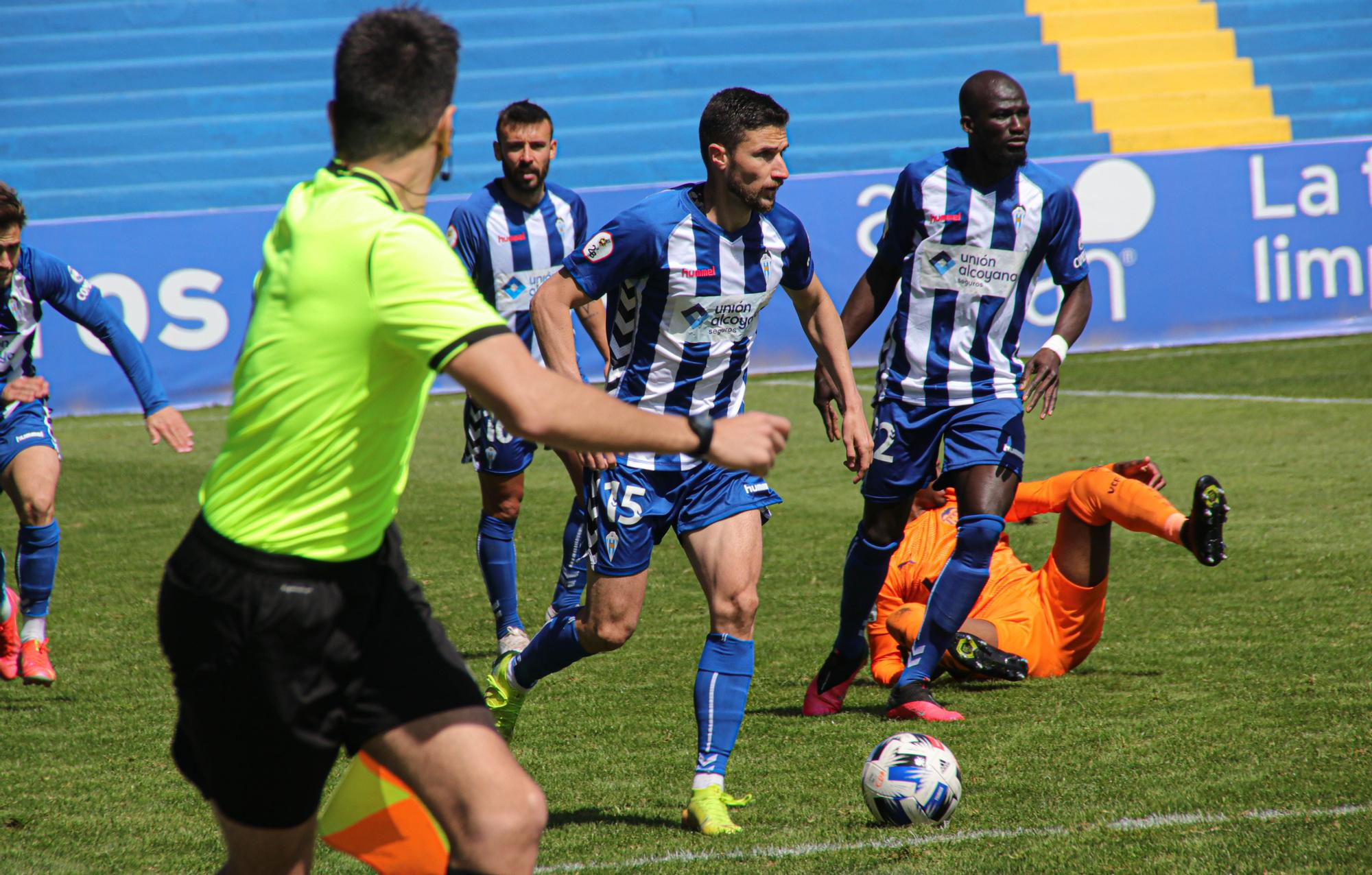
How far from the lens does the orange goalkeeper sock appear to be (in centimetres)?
576

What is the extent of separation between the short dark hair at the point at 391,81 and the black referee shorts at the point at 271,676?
75 cm

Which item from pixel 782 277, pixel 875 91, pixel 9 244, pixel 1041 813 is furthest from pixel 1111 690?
pixel 875 91

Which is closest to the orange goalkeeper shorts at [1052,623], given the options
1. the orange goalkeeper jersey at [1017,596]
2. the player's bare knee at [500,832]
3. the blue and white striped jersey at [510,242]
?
the orange goalkeeper jersey at [1017,596]

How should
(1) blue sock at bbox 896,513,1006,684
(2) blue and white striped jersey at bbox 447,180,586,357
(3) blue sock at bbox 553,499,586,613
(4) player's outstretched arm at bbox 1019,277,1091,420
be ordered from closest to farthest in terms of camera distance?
1. (1) blue sock at bbox 896,513,1006,684
2. (4) player's outstretched arm at bbox 1019,277,1091,420
3. (3) blue sock at bbox 553,499,586,613
4. (2) blue and white striped jersey at bbox 447,180,586,357

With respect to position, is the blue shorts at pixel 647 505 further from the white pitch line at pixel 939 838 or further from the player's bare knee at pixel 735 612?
the white pitch line at pixel 939 838

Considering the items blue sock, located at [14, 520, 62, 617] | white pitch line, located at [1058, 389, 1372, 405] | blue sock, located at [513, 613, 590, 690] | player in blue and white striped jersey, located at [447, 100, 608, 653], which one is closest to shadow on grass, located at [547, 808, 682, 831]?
blue sock, located at [513, 613, 590, 690]

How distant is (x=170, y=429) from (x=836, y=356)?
2.14m

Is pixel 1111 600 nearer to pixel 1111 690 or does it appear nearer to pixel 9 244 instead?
pixel 1111 690

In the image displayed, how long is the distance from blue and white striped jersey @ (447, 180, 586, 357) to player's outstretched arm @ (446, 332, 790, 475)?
4699 mm

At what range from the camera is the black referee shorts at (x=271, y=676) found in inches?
108

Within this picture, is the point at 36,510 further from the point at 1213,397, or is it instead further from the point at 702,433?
the point at 1213,397

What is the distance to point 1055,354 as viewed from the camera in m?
5.78

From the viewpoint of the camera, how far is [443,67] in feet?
9.00

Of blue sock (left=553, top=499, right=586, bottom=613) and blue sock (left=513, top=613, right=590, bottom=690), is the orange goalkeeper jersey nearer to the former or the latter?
blue sock (left=553, top=499, right=586, bottom=613)
